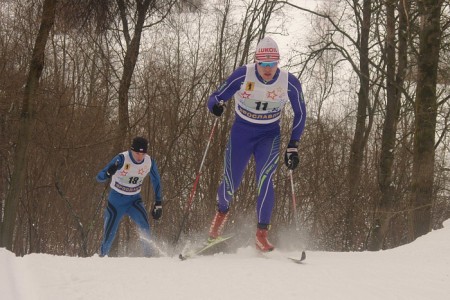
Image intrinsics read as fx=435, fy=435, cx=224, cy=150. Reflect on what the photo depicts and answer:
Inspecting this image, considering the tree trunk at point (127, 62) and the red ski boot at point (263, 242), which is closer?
the red ski boot at point (263, 242)

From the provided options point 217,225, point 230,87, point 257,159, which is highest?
point 230,87

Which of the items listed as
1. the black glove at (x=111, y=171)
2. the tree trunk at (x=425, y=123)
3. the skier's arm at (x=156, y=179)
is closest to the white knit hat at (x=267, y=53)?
the black glove at (x=111, y=171)

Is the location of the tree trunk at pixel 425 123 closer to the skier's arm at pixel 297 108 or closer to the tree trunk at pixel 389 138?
the skier's arm at pixel 297 108

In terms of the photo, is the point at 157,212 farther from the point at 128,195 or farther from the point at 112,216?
the point at 112,216

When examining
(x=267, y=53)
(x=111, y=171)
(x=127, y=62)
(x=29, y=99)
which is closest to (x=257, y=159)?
(x=267, y=53)

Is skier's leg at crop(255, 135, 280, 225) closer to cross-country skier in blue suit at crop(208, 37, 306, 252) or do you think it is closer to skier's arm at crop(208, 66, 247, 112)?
cross-country skier in blue suit at crop(208, 37, 306, 252)

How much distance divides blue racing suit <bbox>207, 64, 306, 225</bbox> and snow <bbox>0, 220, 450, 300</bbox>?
3.54ft

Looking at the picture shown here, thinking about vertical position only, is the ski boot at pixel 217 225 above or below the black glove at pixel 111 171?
below

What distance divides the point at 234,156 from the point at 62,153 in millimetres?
8840

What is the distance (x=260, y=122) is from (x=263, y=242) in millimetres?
1319

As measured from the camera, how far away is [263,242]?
15.5 feet

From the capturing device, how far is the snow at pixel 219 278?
2.72m

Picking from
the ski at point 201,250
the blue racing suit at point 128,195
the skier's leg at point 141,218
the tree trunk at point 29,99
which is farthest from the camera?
the tree trunk at point 29,99

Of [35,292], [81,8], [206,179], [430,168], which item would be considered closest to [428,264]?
[35,292]
